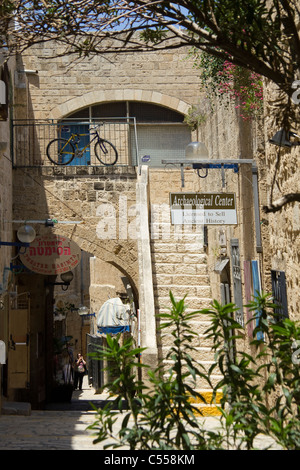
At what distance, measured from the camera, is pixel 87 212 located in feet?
45.2

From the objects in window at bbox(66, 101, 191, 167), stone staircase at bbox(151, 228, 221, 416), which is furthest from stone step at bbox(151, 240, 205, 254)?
window at bbox(66, 101, 191, 167)

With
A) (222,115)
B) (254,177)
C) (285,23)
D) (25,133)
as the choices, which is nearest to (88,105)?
(25,133)

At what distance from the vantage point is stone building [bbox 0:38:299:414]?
357 inches

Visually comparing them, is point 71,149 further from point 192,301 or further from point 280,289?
point 280,289

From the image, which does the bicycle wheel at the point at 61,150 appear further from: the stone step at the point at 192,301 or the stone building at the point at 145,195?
the stone step at the point at 192,301

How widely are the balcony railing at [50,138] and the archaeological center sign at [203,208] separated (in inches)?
208

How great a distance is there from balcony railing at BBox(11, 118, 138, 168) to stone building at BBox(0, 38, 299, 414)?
4 centimetres

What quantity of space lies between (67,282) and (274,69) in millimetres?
13552

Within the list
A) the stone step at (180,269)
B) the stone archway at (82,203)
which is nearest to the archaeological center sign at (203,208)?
the stone step at (180,269)

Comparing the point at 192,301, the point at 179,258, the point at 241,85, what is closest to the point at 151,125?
the point at 179,258

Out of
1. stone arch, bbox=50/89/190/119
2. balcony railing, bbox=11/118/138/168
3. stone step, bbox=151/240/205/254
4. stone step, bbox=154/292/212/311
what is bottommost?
stone step, bbox=154/292/212/311

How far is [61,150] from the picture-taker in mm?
14477

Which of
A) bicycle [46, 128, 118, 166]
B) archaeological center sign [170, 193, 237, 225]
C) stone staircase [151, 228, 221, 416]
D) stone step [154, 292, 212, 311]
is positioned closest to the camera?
archaeological center sign [170, 193, 237, 225]

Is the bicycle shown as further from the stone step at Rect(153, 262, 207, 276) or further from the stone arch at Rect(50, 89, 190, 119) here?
the stone step at Rect(153, 262, 207, 276)
